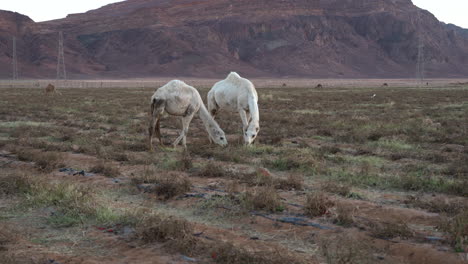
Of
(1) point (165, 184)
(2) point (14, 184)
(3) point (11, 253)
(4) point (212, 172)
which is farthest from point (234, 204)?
(2) point (14, 184)

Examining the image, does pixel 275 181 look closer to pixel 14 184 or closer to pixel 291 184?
pixel 291 184

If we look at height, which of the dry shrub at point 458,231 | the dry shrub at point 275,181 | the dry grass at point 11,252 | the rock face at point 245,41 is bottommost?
the dry grass at point 11,252


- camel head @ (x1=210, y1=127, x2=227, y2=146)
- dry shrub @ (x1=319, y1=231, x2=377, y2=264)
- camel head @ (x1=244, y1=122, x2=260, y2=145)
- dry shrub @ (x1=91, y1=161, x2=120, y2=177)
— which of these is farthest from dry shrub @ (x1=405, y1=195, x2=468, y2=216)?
camel head @ (x1=210, y1=127, x2=227, y2=146)

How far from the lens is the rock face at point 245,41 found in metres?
141

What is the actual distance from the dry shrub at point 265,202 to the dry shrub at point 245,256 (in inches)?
66.5

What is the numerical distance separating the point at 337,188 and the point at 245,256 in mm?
3408

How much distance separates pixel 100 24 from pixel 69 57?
2925 cm

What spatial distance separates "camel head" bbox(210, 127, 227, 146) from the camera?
12911 millimetres

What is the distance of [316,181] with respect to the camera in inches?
355

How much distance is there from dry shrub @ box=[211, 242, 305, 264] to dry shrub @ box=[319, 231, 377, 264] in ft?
1.47

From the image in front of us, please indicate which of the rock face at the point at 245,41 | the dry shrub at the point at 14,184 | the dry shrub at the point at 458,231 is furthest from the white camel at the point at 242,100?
the rock face at the point at 245,41

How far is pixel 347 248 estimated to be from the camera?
5332 millimetres

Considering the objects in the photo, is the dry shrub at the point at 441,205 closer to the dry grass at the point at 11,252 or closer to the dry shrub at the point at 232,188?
the dry shrub at the point at 232,188

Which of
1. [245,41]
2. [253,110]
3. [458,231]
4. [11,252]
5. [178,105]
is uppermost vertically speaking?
[245,41]
